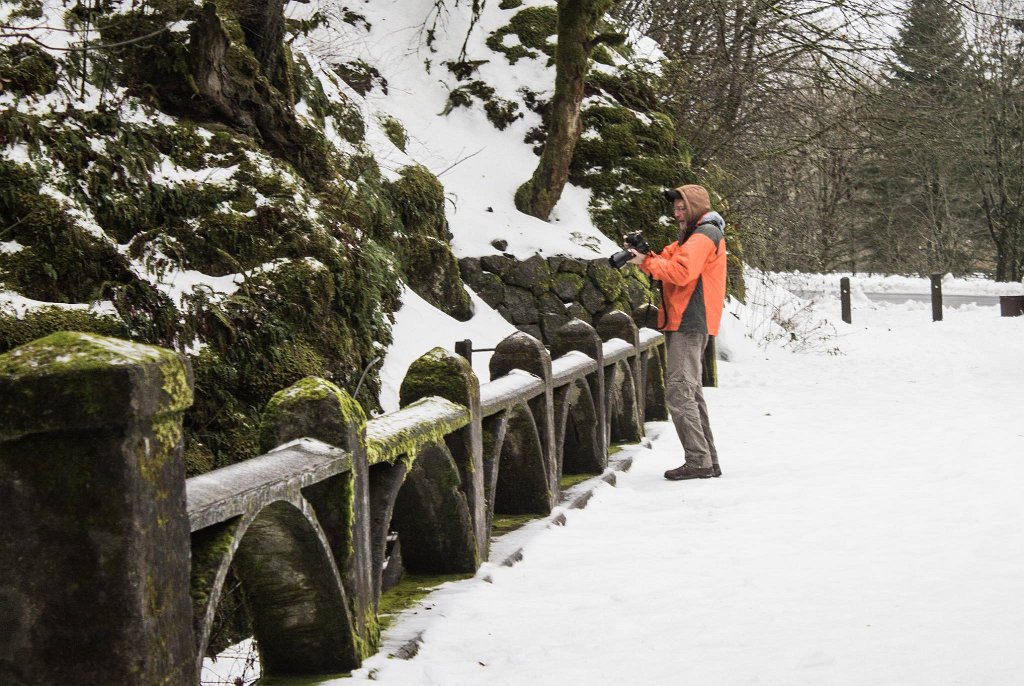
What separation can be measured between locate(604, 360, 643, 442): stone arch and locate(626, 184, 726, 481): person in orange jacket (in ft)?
3.39

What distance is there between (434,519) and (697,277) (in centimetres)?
297

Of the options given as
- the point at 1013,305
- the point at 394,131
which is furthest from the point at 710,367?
the point at 1013,305

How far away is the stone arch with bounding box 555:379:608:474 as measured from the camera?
248 inches

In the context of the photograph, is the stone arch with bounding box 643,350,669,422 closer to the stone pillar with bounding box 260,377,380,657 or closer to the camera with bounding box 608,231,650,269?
the camera with bounding box 608,231,650,269

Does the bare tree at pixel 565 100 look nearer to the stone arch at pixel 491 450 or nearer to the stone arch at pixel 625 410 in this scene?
the stone arch at pixel 625 410

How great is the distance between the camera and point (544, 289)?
11.8m

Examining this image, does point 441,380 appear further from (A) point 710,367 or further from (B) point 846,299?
(B) point 846,299

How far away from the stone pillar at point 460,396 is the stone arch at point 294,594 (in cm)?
123

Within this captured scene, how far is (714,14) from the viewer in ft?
49.0

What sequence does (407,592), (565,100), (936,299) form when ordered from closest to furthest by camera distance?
(407,592)
(565,100)
(936,299)

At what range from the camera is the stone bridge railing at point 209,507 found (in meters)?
1.74

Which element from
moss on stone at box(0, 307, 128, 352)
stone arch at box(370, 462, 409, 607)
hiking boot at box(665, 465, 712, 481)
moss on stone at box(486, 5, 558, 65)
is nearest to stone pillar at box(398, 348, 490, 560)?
stone arch at box(370, 462, 409, 607)

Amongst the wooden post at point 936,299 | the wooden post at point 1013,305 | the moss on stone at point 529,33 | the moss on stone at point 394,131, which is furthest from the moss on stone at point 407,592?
the wooden post at point 936,299

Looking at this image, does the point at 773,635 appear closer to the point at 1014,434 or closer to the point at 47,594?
the point at 47,594
